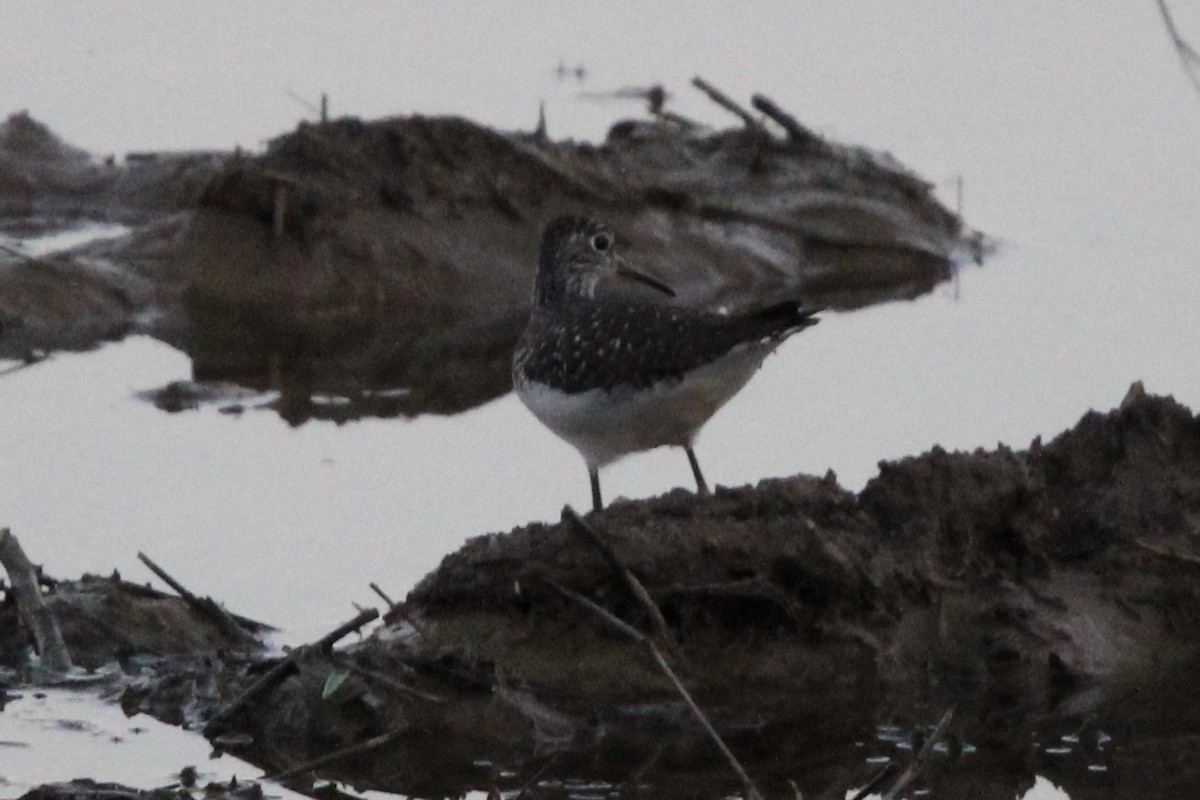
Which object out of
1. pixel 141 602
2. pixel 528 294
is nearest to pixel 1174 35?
pixel 141 602

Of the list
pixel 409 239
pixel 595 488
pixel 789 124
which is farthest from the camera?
pixel 789 124

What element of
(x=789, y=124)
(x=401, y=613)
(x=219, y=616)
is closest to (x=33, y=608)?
(x=219, y=616)

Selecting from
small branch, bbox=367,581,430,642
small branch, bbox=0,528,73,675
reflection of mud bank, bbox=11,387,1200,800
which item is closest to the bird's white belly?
reflection of mud bank, bbox=11,387,1200,800

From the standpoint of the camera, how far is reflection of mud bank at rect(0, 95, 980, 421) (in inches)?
484

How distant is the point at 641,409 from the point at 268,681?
1694 millimetres

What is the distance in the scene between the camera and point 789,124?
13.7 metres

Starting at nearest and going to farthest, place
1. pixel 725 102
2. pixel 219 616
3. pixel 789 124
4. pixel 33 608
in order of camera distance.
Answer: pixel 33 608
pixel 219 616
pixel 725 102
pixel 789 124

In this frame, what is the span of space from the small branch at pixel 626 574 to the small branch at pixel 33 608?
1591 millimetres

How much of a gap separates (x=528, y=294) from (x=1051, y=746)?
5829 mm

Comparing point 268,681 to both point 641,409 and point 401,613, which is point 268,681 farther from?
point 641,409

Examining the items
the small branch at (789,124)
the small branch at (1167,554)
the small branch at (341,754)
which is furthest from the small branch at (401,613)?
the small branch at (789,124)

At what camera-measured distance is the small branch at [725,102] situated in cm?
1339

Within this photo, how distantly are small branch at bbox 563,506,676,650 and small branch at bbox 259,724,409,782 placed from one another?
753mm

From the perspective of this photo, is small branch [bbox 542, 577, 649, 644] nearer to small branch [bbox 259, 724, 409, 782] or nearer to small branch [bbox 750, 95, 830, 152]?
small branch [bbox 259, 724, 409, 782]
